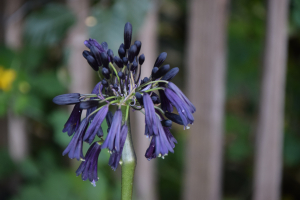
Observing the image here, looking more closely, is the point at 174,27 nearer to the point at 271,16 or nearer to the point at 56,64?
the point at 56,64

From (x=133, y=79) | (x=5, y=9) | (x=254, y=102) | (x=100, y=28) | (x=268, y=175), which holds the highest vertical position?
(x=5, y=9)

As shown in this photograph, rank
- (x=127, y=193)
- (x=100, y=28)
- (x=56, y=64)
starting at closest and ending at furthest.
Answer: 1. (x=127, y=193)
2. (x=100, y=28)
3. (x=56, y=64)

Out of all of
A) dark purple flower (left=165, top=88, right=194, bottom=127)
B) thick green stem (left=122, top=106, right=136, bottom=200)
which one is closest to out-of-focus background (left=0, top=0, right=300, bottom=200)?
dark purple flower (left=165, top=88, right=194, bottom=127)

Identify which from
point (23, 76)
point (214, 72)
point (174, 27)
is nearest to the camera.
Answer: point (214, 72)

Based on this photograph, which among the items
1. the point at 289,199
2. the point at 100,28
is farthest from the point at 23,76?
the point at 289,199

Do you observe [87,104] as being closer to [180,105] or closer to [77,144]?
[77,144]

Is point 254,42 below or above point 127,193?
above

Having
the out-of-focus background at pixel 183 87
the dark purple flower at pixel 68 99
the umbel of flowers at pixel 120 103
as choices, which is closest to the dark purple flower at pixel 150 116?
the umbel of flowers at pixel 120 103

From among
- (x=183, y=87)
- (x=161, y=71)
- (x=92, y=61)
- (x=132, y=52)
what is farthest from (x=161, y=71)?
(x=183, y=87)
